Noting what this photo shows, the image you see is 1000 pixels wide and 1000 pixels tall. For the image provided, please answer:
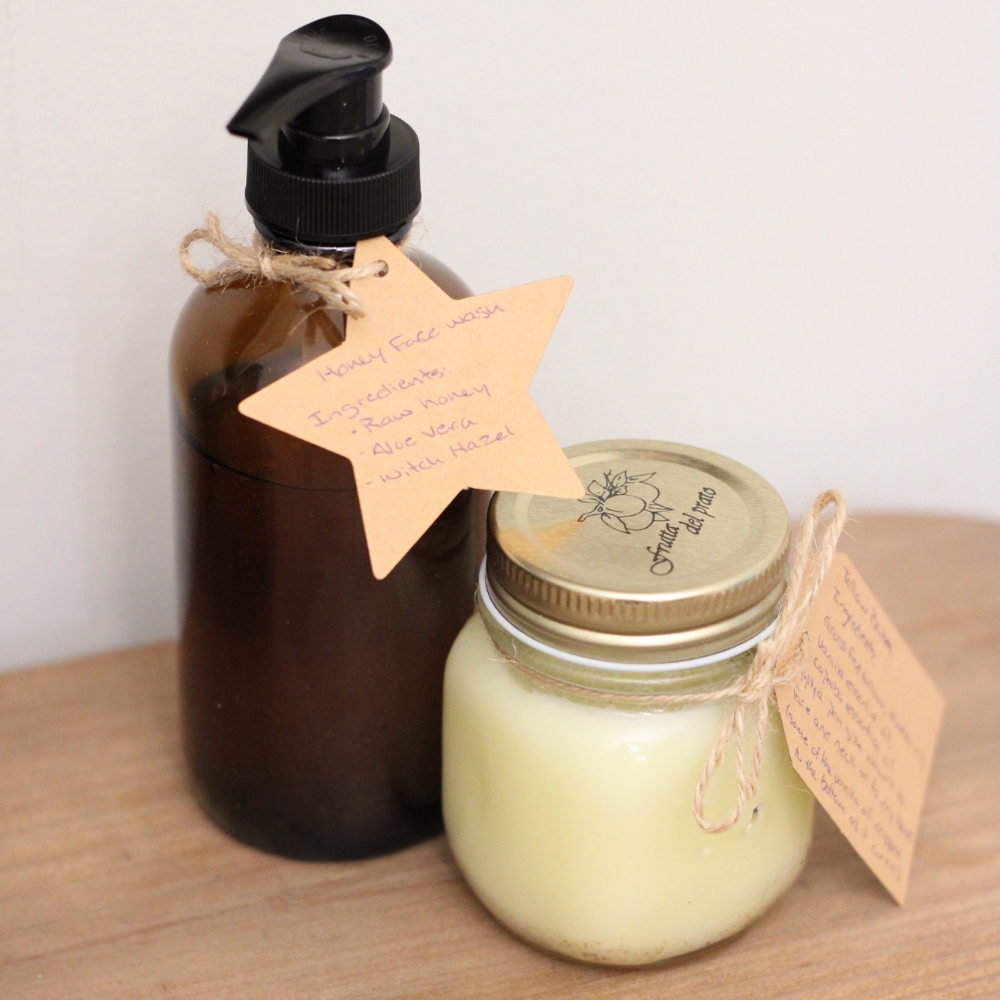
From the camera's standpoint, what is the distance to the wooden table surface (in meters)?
0.60

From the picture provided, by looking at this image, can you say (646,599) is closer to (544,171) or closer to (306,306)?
(306,306)

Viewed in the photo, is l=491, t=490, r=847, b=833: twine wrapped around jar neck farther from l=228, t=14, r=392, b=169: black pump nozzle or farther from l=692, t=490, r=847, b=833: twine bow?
l=228, t=14, r=392, b=169: black pump nozzle

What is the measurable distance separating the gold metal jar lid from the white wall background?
0.80 ft

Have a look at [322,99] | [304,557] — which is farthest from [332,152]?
→ [304,557]

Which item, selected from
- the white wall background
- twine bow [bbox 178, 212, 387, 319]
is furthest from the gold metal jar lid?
the white wall background

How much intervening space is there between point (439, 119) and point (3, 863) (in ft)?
1.57

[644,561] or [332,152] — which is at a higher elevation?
[332,152]

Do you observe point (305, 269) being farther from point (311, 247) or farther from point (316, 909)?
point (316, 909)

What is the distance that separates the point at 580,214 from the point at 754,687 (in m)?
0.37

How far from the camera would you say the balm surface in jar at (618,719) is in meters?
0.54

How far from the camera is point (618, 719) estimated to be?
55cm

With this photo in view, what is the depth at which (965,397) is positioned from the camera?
1011 millimetres

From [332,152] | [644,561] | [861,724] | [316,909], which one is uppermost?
[332,152]

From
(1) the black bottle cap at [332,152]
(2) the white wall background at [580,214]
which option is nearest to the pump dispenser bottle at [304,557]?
(1) the black bottle cap at [332,152]
